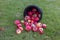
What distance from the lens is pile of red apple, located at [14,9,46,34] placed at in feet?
14.8

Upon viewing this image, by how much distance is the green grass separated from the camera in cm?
439

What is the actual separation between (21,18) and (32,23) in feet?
1.55

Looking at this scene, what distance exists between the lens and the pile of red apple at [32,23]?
178 inches

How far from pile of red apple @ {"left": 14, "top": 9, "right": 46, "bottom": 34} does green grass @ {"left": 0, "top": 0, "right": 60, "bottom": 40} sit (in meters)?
0.10

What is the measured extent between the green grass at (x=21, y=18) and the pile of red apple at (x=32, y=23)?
3.8 inches

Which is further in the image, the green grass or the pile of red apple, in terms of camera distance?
the pile of red apple

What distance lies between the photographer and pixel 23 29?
4.59 meters

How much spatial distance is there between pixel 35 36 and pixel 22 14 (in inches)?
40.5

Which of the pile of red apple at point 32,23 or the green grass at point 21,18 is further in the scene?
the pile of red apple at point 32,23

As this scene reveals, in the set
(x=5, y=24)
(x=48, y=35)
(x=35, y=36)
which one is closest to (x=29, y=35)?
(x=35, y=36)

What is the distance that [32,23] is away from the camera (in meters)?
4.65

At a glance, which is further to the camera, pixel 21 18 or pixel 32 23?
pixel 21 18

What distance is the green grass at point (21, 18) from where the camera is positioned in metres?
4.39

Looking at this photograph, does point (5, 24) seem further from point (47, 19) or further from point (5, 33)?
point (47, 19)
